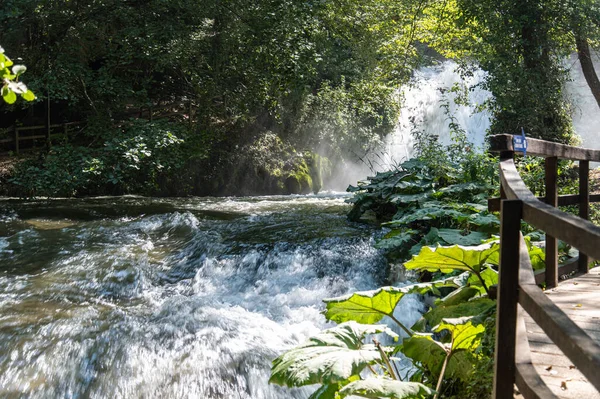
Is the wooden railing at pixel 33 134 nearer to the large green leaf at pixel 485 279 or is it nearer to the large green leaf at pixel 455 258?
the large green leaf at pixel 485 279

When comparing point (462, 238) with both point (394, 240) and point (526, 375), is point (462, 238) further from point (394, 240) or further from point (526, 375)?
point (526, 375)

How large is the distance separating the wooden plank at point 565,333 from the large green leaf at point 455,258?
1198 mm

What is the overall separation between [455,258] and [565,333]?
1723 mm

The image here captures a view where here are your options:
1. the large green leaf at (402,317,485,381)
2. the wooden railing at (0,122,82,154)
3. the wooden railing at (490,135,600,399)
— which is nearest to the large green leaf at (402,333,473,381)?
the large green leaf at (402,317,485,381)

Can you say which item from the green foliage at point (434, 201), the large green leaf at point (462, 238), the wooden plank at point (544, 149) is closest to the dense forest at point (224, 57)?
the green foliage at point (434, 201)

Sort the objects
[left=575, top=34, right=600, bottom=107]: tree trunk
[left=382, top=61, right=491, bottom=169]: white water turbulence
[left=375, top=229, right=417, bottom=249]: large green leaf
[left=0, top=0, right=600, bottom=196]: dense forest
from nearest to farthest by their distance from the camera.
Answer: [left=375, top=229, right=417, bottom=249]: large green leaf < [left=0, top=0, right=600, bottom=196]: dense forest < [left=575, top=34, right=600, bottom=107]: tree trunk < [left=382, top=61, right=491, bottom=169]: white water turbulence

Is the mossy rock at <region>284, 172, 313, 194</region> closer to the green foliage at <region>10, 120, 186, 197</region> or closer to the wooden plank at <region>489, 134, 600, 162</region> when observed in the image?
the green foliage at <region>10, 120, 186, 197</region>

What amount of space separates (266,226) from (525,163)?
15.2 feet

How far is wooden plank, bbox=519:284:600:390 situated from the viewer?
1319 millimetres

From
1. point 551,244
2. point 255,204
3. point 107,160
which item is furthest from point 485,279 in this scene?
point 255,204

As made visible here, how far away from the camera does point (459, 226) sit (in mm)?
7496

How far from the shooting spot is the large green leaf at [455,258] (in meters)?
3.11

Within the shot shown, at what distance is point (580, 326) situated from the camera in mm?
2906

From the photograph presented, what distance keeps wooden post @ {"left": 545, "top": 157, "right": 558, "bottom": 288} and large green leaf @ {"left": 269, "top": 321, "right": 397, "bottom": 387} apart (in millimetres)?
1684
